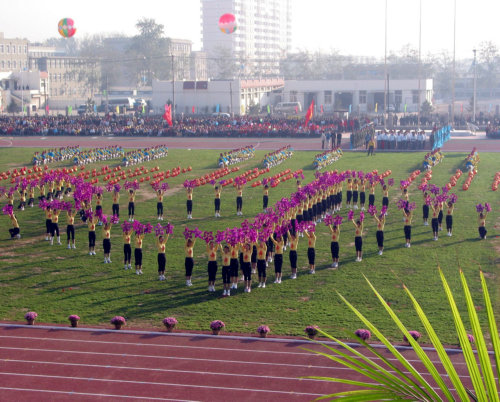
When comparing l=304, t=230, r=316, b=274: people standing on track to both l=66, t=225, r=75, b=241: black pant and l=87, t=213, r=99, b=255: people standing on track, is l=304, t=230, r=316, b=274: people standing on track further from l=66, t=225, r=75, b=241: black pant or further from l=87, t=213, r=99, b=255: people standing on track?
l=66, t=225, r=75, b=241: black pant

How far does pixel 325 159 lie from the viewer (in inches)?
1431

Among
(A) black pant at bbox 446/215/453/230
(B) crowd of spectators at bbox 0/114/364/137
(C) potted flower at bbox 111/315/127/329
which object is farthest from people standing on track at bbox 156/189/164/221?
(B) crowd of spectators at bbox 0/114/364/137

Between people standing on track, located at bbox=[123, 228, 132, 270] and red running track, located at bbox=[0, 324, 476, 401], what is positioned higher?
people standing on track, located at bbox=[123, 228, 132, 270]

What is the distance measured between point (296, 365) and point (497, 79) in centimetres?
10582

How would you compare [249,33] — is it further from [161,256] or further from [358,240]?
[161,256]

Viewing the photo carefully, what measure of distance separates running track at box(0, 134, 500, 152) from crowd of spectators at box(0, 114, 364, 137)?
48.8 inches

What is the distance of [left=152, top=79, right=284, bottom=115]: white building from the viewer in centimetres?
7731

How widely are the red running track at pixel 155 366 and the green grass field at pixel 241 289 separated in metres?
0.89

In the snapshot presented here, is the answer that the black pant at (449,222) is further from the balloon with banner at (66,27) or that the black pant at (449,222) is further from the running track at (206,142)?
the balloon with banner at (66,27)

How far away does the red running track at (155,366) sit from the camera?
382 inches

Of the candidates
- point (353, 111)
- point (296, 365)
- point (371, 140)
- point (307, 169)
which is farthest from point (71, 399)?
point (353, 111)

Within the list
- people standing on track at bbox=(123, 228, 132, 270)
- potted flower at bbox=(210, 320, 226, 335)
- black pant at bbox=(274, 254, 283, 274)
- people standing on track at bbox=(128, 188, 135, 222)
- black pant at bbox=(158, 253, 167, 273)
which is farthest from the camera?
people standing on track at bbox=(128, 188, 135, 222)

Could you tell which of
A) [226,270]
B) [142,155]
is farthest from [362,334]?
[142,155]

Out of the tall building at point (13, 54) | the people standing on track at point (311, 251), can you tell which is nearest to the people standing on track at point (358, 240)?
the people standing on track at point (311, 251)
